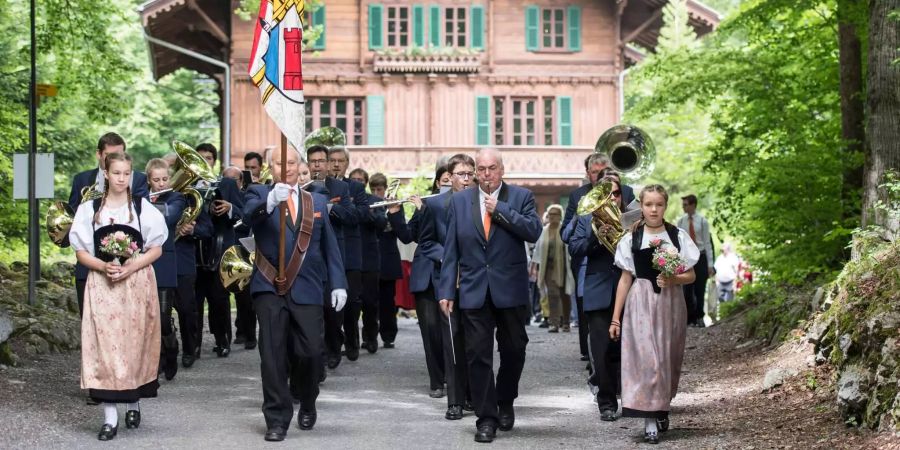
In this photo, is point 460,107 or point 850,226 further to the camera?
point 460,107

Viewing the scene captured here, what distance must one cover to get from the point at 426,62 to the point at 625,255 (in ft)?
108

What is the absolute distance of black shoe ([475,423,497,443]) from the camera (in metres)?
10.8

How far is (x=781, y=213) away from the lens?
18453 millimetres

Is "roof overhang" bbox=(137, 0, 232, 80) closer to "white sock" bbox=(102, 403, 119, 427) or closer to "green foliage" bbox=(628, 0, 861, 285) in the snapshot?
"green foliage" bbox=(628, 0, 861, 285)

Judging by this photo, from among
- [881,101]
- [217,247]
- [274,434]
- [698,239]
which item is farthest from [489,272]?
[698,239]

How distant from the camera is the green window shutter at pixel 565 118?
4447 cm

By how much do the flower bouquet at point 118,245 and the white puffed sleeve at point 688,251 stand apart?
395cm

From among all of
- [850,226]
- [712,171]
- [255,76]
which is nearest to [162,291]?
[255,76]

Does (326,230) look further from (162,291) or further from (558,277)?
(558,277)

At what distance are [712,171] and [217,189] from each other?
7.64m

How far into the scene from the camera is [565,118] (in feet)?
146

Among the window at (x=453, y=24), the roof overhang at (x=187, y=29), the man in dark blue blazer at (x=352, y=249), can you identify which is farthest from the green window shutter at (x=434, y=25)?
the man in dark blue blazer at (x=352, y=249)

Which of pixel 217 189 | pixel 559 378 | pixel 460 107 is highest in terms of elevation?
pixel 460 107

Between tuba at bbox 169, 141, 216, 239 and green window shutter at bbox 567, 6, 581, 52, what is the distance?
30717mm
